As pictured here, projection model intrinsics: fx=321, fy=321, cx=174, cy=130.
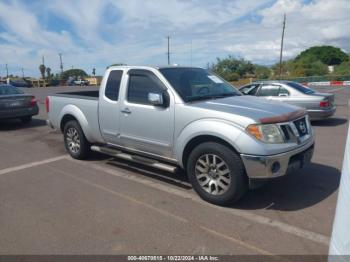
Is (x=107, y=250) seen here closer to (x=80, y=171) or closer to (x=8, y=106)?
(x=80, y=171)

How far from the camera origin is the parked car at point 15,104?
10.1m

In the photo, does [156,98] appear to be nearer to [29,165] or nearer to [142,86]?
[142,86]

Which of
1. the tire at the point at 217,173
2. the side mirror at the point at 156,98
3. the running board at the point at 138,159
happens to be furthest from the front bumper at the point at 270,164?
the side mirror at the point at 156,98

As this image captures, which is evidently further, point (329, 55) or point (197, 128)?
point (329, 55)

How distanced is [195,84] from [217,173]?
5.10 feet

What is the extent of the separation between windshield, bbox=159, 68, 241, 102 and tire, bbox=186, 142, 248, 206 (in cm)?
87

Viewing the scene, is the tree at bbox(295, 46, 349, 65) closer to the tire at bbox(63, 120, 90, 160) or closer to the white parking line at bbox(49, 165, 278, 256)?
the tire at bbox(63, 120, 90, 160)

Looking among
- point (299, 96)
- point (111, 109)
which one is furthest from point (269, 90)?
point (111, 109)

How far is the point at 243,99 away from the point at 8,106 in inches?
329

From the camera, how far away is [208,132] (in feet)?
13.4

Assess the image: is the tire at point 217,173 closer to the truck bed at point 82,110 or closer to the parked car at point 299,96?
the truck bed at point 82,110

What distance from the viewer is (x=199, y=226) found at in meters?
3.67

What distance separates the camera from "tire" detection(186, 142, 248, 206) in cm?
394

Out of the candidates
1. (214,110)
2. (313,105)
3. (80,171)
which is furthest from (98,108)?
(313,105)
